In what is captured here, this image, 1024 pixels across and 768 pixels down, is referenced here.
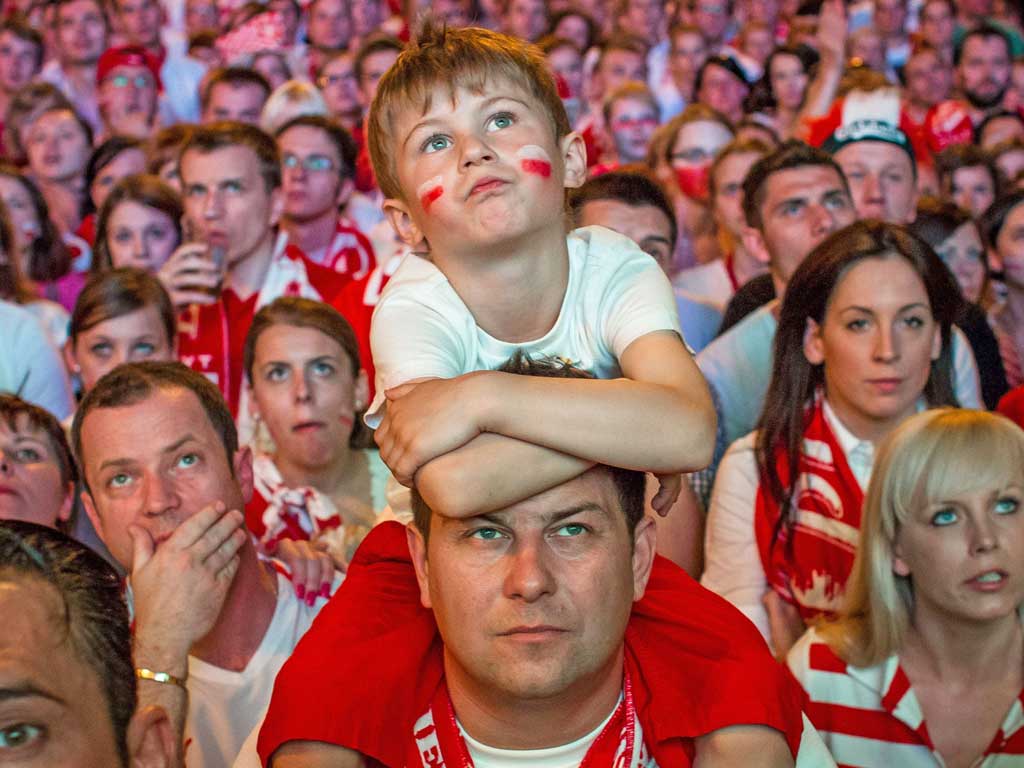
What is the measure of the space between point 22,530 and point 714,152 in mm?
4873

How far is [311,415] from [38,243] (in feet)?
8.37

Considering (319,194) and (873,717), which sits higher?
(319,194)

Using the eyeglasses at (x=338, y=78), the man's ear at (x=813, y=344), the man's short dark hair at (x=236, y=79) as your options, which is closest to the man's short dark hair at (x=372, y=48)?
the eyeglasses at (x=338, y=78)

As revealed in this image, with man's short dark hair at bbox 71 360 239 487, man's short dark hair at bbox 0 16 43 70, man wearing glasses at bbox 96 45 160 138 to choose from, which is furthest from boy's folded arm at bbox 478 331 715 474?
man's short dark hair at bbox 0 16 43 70

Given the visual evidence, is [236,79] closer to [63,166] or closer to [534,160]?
[63,166]

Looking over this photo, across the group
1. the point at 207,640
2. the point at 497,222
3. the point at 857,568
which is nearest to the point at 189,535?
the point at 207,640

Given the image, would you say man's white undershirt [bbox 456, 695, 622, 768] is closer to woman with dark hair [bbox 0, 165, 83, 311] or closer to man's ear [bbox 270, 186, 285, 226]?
man's ear [bbox 270, 186, 285, 226]

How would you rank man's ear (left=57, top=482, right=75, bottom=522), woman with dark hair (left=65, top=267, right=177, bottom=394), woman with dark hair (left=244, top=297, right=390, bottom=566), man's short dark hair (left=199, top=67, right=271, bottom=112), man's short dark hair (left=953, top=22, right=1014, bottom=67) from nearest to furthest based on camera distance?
man's ear (left=57, top=482, right=75, bottom=522) < woman with dark hair (left=244, top=297, right=390, bottom=566) < woman with dark hair (left=65, top=267, right=177, bottom=394) < man's short dark hair (left=199, top=67, right=271, bottom=112) < man's short dark hair (left=953, top=22, right=1014, bottom=67)

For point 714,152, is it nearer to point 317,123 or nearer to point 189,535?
point 317,123

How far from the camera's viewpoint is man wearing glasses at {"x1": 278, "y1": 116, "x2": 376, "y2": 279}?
221 inches

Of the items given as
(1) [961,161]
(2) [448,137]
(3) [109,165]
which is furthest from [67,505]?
(1) [961,161]

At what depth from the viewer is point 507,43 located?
2.36 meters

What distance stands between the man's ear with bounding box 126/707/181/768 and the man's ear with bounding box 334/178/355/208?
13.5ft

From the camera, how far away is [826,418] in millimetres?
3406
